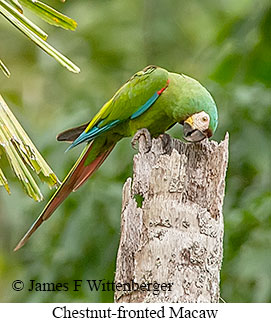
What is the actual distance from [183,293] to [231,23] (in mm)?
2167

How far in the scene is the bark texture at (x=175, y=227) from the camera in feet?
5.60

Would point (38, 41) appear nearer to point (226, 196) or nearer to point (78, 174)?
point (78, 174)

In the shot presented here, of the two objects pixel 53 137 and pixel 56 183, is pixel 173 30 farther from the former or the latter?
pixel 56 183

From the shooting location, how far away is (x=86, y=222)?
10.7ft

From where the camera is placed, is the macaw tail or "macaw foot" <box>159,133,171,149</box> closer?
"macaw foot" <box>159,133,171,149</box>

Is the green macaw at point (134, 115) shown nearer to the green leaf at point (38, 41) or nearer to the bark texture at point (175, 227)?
the bark texture at point (175, 227)

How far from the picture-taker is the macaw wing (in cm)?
238

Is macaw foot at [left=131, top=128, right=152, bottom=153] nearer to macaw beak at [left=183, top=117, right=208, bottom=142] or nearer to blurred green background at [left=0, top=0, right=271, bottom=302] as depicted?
Result: macaw beak at [left=183, top=117, right=208, bottom=142]

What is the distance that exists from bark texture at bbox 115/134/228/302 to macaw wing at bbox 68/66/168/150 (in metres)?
0.54

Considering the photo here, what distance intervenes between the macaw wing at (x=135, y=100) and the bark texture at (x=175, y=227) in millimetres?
542

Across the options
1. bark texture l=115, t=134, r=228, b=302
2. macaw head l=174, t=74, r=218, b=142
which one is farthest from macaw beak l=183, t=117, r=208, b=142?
bark texture l=115, t=134, r=228, b=302

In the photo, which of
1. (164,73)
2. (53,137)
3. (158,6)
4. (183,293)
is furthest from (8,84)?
(183,293)

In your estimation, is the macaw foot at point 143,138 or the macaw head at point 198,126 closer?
the macaw head at point 198,126

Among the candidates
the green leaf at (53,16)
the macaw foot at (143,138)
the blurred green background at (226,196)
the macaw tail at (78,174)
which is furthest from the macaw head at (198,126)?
the blurred green background at (226,196)
